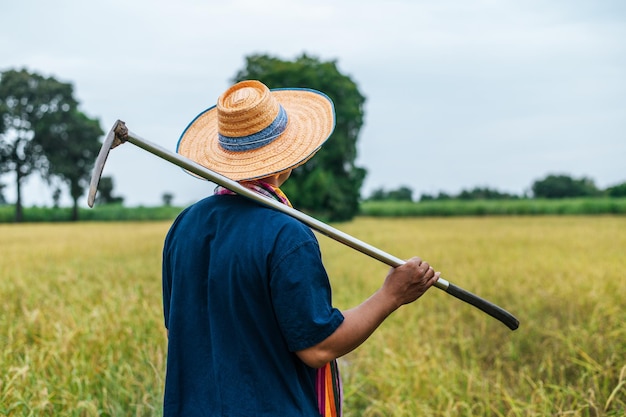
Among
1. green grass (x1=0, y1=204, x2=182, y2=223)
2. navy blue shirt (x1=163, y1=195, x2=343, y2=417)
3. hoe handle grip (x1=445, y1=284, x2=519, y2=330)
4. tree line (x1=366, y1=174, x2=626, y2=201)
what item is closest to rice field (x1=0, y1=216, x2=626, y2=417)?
hoe handle grip (x1=445, y1=284, x2=519, y2=330)

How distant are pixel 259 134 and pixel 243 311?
502 mm

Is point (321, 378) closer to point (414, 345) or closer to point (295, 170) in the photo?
point (414, 345)

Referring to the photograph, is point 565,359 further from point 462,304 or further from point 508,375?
point 462,304

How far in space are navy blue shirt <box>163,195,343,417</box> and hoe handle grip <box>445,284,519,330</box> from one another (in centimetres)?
66

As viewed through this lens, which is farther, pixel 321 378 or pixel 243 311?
pixel 321 378

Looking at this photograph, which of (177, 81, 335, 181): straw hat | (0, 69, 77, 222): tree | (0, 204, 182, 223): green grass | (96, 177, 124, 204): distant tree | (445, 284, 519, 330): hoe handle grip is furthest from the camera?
(96, 177, 124, 204): distant tree

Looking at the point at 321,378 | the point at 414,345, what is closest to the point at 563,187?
the point at 414,345

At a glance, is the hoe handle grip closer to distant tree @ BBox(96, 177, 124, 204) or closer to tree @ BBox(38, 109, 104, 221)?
tree @ BBox(38, 109, 104, 221)

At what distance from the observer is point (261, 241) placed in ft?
5.33

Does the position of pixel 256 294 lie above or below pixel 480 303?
above

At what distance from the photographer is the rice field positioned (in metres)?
3.49

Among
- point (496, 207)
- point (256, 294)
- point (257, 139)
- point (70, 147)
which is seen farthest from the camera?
point (496, 207)

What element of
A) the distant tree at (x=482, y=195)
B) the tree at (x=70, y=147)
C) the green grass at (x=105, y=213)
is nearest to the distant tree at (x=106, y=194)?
the green grass at (x=105, y=213)

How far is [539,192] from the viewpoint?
1574 inches
